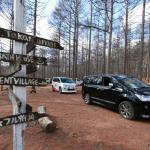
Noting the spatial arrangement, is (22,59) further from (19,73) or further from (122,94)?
(122,94)

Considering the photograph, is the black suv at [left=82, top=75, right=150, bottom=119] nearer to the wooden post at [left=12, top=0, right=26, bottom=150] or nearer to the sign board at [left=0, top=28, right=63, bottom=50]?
the sign board at [left=0, top=28, right=63, bottom=50]

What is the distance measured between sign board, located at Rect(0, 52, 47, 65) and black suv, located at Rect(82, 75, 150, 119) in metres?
6.67

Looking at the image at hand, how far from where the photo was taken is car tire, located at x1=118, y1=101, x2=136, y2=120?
36.7ft

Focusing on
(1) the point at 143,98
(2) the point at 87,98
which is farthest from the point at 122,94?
(2) the point at 87,98

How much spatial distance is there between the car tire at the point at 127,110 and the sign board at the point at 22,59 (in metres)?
6.72

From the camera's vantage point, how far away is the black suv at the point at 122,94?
11.1 meters

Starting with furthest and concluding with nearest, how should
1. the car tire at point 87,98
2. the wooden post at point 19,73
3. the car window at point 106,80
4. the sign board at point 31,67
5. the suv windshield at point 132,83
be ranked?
the car tire at point 87,98 < the car window at point 106,80 < the suv windshield at point 132,83 < the sign board at point 31,67 < the wooden post at point 19,73

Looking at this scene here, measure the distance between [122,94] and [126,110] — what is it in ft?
2.54

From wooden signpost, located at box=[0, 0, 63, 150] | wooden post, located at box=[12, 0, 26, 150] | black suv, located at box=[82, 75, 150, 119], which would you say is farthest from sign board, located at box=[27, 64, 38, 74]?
black suv, located at box=[82, 75, 150, 119]

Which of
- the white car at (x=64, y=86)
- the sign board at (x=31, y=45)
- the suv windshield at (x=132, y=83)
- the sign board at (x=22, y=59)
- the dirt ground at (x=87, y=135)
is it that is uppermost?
the sign board at (x=31, y=45)

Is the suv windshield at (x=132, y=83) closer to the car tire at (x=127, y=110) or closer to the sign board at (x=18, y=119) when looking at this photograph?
the car tire at (x=127, y=110)

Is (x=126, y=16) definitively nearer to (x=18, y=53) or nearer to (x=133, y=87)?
(x=133, y=87)

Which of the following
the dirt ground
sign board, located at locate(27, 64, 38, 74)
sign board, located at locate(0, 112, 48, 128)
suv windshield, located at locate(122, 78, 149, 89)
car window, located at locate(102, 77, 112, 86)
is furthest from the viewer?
car window, located at locate(102, 77, 112, 86)

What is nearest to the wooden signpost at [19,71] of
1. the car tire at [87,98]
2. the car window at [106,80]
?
the car window at [106,80]
